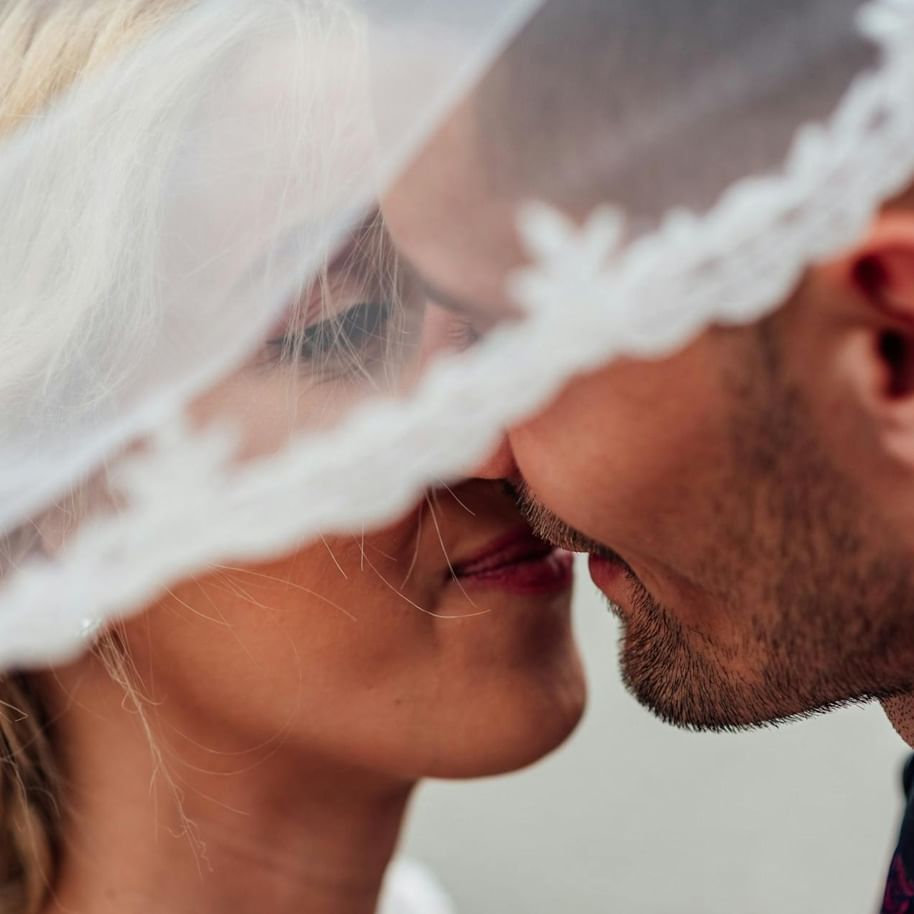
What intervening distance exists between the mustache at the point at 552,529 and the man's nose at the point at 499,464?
0.02m

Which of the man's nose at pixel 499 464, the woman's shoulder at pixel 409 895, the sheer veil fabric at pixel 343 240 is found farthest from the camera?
the woman's shoulder at pixel 409 895

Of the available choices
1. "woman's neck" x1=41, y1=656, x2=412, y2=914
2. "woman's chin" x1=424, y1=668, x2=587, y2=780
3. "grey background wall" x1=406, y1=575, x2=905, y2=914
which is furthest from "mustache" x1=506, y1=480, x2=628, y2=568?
"grey background wall" x1=406, y1=575, x2=905, y2=914

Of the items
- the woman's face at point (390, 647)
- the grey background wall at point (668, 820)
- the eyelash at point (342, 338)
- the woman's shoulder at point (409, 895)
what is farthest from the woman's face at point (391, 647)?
the grey background wall at point (668, 820)

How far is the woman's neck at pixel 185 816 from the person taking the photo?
2.94ft

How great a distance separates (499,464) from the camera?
771mm

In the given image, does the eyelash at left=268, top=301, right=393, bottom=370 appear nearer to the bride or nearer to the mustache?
the bride

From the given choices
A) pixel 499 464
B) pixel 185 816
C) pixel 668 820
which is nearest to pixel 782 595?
pixel 499 464

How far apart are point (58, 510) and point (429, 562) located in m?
0.27

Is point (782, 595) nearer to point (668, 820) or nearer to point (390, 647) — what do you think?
point (390, 647)

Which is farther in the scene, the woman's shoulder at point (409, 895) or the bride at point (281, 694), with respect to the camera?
the woman's shoulder at point (409, 895)

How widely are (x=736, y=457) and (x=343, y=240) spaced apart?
236mm

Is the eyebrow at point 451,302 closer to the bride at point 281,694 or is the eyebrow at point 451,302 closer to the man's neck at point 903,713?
the bride at point 281,694

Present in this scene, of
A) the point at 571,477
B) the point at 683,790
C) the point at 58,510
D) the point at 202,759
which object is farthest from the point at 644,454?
the point at 683,790

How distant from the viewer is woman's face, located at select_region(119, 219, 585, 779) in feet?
2.68
